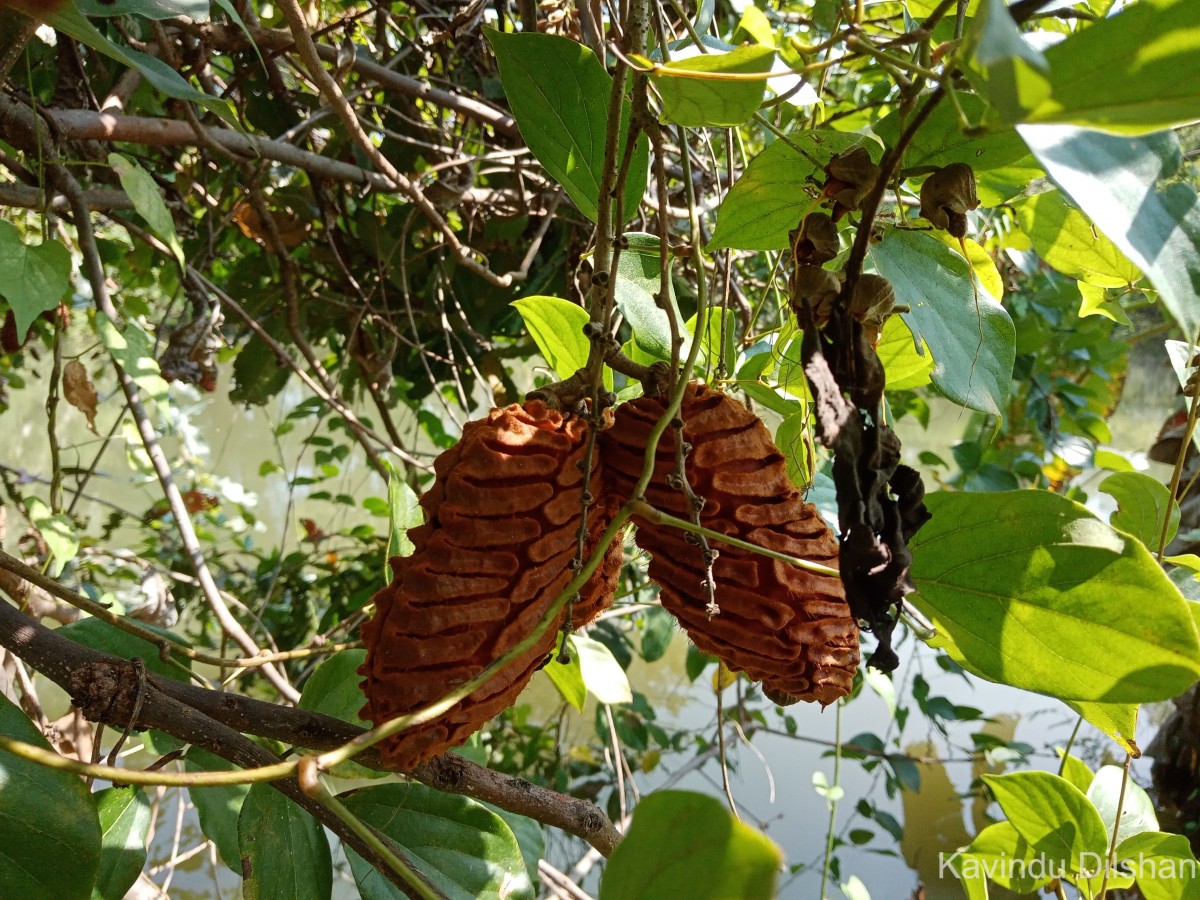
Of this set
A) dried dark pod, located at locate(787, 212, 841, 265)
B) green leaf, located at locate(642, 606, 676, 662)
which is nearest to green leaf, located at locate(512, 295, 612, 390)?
dried dark pod, located at locate(787, 212, 841, 265)

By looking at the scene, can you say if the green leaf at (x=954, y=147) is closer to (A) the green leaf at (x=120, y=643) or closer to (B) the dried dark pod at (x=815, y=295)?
(B) the dried dark pod at (x=815, y=295)

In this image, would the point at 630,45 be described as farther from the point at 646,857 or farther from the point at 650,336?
the point at 646,857

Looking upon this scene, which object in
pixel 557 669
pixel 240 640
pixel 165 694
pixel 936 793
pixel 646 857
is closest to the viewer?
pixel 646 857

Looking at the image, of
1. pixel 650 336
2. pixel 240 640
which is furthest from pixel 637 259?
pixel 240 640

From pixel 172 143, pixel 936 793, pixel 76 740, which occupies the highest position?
pixel 172 143

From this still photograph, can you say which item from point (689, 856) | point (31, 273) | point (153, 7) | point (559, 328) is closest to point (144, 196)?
point (31, 273)

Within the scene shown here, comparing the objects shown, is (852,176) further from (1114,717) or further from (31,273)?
(31,273)

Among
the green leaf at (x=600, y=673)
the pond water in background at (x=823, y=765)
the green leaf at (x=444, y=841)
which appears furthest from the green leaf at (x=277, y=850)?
the pond water in background at (x=823, y=765)

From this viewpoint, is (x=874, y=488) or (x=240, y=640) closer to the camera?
(x=874, y=488)
